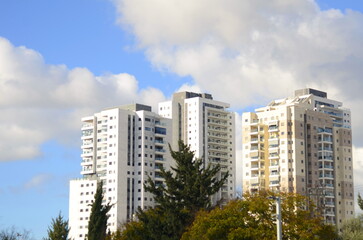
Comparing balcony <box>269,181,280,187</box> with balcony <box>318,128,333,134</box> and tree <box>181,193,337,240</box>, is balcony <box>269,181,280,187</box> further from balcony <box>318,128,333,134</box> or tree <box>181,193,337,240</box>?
tree <box>181,193,337,240</box>

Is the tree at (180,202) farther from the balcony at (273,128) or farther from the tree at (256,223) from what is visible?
the balcony at (273,128)

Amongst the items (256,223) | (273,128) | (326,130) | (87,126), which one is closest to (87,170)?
(87,126)

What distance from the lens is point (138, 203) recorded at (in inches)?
6737

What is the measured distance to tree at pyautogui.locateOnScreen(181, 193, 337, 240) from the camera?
61188 millimetres

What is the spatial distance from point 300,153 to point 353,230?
7480 centimetres

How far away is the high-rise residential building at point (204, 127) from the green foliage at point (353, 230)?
83933 mm

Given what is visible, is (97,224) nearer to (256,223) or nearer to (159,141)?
(256,223)

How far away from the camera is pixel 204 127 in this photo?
184500 mm

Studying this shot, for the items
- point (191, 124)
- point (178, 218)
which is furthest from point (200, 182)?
point (191, 124)

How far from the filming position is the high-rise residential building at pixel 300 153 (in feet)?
555

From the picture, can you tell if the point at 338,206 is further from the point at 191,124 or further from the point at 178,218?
the point at 178,218

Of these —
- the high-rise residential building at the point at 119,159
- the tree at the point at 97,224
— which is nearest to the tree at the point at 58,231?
the tree at the point at 97,224

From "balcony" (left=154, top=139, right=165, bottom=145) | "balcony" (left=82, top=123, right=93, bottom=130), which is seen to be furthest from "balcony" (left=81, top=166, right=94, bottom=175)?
"balcony" (left=154, top=139, right=165, bottom=145)

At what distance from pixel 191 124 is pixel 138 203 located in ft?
85.1
